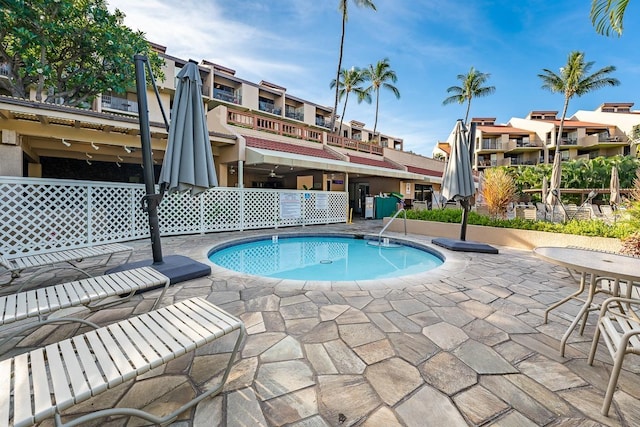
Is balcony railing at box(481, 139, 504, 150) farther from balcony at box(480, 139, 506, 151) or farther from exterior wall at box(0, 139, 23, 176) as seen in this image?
exterior wall at box(0, 139, 23, 176)

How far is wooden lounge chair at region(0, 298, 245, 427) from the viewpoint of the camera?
3.95ft

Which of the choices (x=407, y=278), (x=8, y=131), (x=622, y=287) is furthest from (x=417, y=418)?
(x=8, y=131)

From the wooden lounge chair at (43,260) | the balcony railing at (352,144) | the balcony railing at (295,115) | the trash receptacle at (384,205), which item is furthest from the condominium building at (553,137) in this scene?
the wooden lounge chair at (43,260)

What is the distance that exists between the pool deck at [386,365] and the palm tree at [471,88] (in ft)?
109

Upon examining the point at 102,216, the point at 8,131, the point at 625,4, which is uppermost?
the point at 625,4

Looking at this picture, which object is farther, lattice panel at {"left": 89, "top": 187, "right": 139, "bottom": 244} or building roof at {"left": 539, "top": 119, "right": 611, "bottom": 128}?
building roof at {"left": 539, "top": 119, "right": 611, "bottom": 128}

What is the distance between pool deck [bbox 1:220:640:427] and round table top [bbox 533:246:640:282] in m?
0.76

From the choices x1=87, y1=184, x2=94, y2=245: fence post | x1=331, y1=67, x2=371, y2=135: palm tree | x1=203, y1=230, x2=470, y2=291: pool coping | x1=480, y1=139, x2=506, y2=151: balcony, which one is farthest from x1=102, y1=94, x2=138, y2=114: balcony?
x1=480, y1=139, x2=506, y2=151: balcony

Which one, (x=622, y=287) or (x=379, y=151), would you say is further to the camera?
(x=379, y=151)

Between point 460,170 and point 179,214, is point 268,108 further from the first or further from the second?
point 460,170

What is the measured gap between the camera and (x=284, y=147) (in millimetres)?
13258

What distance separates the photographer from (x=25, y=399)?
1.20 meters

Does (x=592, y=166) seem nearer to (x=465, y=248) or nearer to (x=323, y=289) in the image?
(x=465, y=248)

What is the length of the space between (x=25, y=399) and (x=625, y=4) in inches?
338
